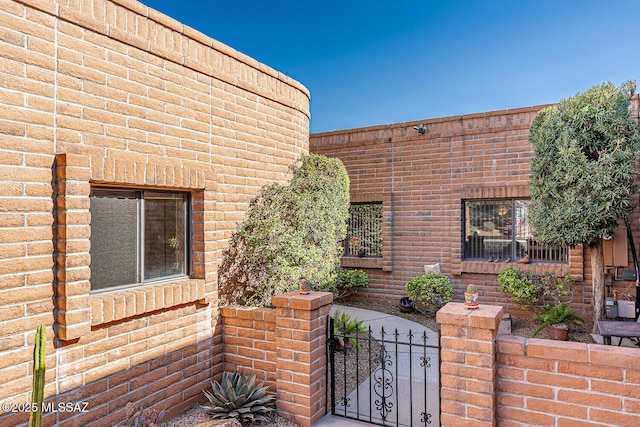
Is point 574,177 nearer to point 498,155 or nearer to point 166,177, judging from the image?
point 498,155

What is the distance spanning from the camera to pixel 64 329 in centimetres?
286

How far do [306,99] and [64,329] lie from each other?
435cm

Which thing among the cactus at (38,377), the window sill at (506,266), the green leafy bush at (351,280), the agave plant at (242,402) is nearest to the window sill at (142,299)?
the cactus at (38,377)

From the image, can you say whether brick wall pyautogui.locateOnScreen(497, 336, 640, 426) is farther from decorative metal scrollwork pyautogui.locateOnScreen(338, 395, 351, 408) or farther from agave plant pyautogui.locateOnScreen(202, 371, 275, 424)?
agave plant pyautogui.locateOnScreen(202, 371, 275, 424)

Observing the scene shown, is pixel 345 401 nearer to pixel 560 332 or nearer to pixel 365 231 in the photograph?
pixel 560 332

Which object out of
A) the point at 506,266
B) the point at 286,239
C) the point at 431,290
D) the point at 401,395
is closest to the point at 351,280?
the point at 431,290

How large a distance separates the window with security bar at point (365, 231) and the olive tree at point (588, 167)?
11.5 feet

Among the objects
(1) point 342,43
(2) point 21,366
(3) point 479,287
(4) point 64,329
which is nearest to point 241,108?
(4) point 64,329

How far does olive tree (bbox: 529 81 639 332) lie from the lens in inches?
217

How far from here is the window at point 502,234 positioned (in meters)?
7.55

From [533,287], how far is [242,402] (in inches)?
220

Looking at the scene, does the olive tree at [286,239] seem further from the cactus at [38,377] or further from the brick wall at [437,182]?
the brick wall at [437,182]

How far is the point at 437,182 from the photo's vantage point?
27.2ft

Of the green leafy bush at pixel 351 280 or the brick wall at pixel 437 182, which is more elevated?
the brick wall at pixel 437 182
